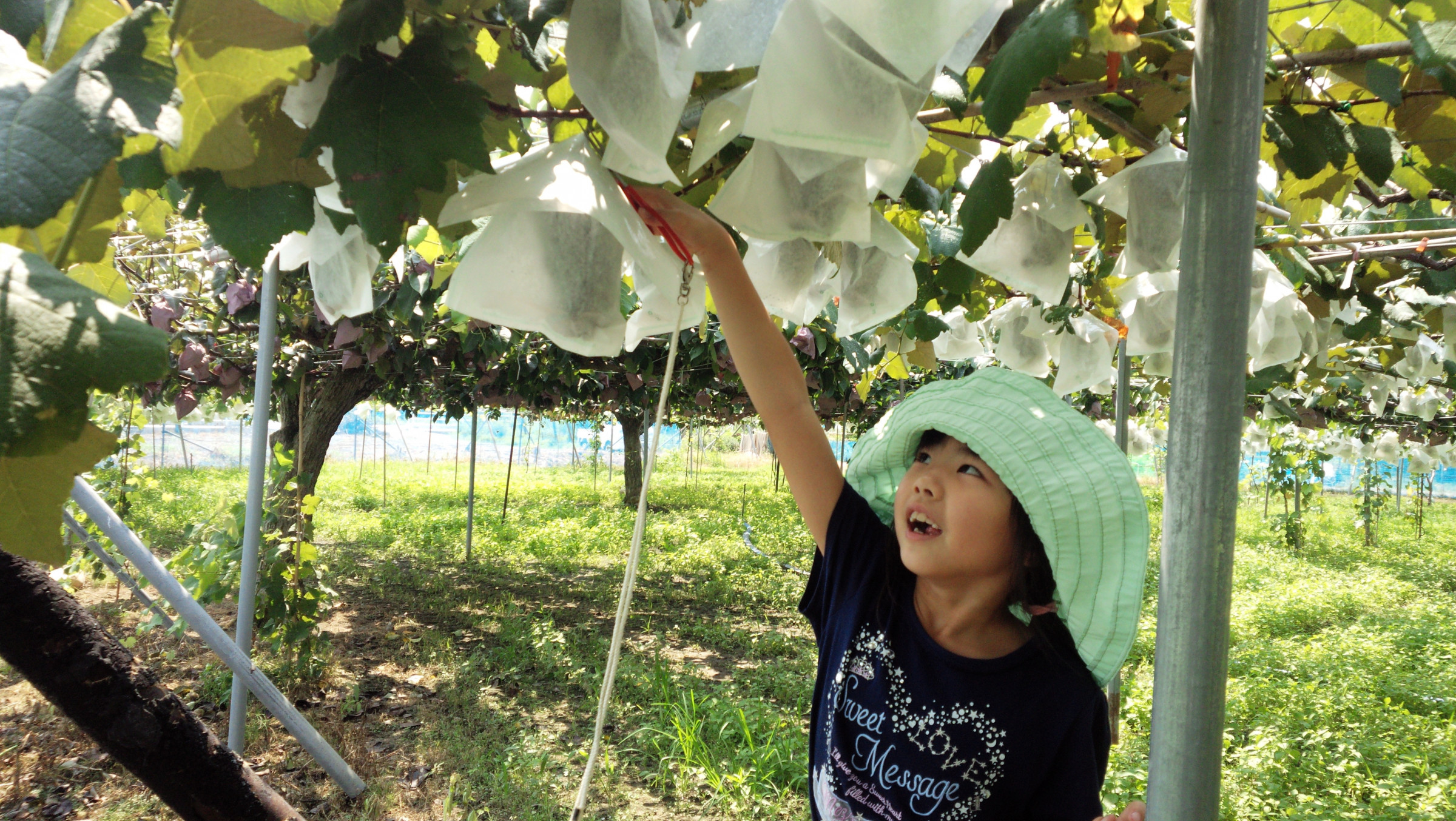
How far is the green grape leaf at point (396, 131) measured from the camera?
0.51 m

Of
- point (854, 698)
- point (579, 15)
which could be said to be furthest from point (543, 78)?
point (854, 698)

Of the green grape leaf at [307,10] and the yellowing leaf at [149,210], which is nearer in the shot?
the green grape leaf at [307,10]

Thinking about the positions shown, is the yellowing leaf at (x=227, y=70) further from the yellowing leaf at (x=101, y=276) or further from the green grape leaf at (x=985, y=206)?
the green grape leaf at (x=985, y=206)

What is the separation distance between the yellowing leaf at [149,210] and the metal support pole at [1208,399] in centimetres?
77

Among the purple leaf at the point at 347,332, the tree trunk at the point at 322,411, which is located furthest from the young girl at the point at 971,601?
the tree trunk at the point at 322,411

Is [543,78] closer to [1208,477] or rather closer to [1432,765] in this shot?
[1208,477]

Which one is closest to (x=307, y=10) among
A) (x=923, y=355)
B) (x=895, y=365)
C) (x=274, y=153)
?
(x=274, y=153)

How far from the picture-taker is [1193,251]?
53 cm

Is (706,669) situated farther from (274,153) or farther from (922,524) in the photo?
(274,153)

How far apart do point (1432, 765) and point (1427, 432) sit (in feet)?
24.9

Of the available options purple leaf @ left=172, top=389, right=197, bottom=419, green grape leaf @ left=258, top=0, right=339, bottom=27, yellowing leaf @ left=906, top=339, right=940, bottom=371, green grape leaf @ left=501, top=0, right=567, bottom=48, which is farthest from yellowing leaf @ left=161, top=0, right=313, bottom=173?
purple leaf @ left=172, top=389, right=197, bottom=419

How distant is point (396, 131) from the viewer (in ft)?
1.71

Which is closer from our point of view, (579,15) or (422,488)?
(579,15)

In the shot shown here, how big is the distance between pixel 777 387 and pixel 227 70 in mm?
759
